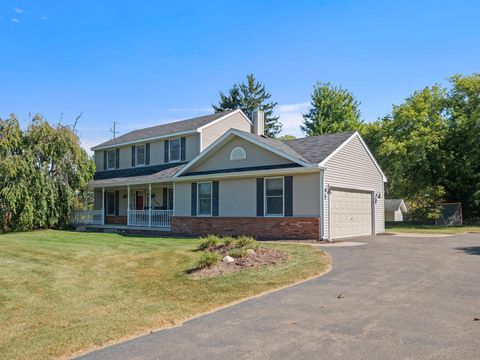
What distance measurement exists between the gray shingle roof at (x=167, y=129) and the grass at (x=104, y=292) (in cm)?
1324

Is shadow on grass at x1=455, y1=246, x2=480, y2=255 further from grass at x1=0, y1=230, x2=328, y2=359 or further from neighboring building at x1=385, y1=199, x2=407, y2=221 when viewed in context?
neighboring building at x1=385, y1=199, x2=407, y2=221

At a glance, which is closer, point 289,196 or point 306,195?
point 306,195

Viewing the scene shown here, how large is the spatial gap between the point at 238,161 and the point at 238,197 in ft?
5.49

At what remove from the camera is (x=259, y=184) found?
18.6m

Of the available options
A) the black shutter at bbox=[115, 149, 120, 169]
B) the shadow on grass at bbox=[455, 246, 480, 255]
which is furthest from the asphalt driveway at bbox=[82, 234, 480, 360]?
the black shutter at bbox=[115, 149, 120, 169]

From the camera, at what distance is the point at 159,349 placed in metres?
5.20

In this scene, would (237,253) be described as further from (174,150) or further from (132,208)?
(132,208)

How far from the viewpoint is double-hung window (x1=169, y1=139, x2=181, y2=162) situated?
83.5 ft

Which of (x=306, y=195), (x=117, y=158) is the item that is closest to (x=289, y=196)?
(x=306, y=195)

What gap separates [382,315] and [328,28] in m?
10.5

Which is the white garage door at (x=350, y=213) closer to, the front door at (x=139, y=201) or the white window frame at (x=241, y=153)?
the white window frame at (x=241, y=153)

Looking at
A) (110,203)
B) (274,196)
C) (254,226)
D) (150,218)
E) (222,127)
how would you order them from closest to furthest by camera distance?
(274,196) → (254,226) → (150,218) → (222,127) → (110,203)

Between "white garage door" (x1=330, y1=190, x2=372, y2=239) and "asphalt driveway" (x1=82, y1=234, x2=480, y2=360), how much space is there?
838 centimetres

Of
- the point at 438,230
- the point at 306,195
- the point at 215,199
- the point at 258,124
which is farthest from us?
the point at 258,124
